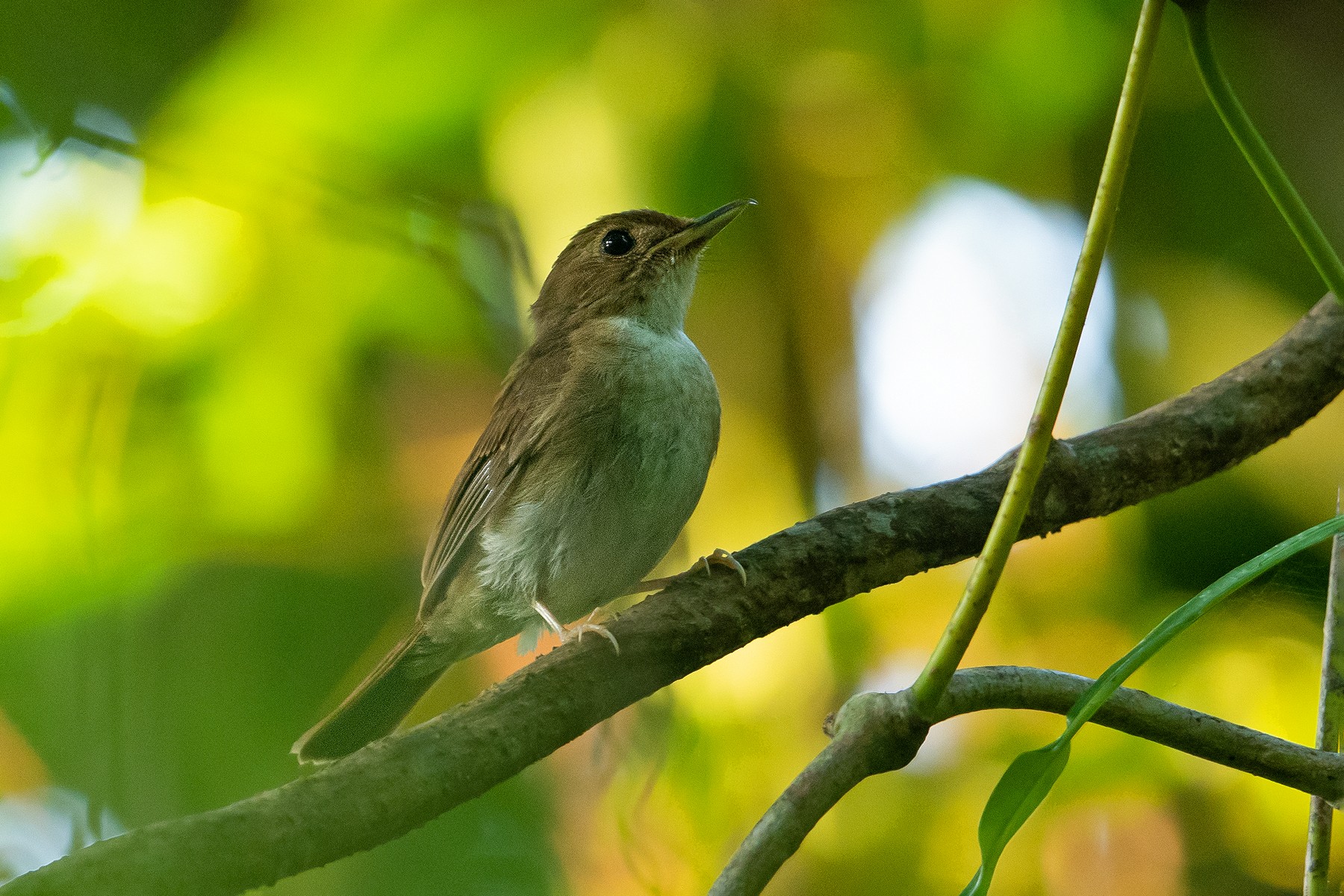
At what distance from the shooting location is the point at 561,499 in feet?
10.5

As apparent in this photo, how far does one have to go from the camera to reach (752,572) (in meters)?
2.32

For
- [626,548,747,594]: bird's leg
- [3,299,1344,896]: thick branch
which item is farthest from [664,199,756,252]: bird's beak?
[3,299,1344,896]: thick branch

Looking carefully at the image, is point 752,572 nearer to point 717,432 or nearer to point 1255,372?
point 717,432

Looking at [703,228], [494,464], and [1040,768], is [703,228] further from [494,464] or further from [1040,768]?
[1040,768]

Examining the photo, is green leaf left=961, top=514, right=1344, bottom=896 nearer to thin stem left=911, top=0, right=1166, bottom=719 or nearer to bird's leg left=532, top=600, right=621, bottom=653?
thin stem left=911, top=0, right=1166, bottom=719

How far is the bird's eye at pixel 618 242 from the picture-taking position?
155 inches

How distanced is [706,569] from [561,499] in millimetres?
635

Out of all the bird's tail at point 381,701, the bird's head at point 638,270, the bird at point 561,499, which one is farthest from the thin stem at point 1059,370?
the bird's head at point 638,270

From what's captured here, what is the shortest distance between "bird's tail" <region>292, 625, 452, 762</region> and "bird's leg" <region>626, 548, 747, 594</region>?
672 millimetres

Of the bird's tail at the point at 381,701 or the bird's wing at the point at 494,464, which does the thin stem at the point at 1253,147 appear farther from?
the bird's tail at the point at 381,701

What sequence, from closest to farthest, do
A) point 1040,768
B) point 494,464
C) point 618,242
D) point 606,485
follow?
1. point 1040,768
2. point 606,485
3. point 494,464
4. point 618,242

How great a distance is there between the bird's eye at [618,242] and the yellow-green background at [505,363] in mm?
412

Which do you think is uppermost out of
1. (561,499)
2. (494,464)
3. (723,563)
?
(494,464)

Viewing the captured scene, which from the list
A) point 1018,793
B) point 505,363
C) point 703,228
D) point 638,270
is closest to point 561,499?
point 505,363
